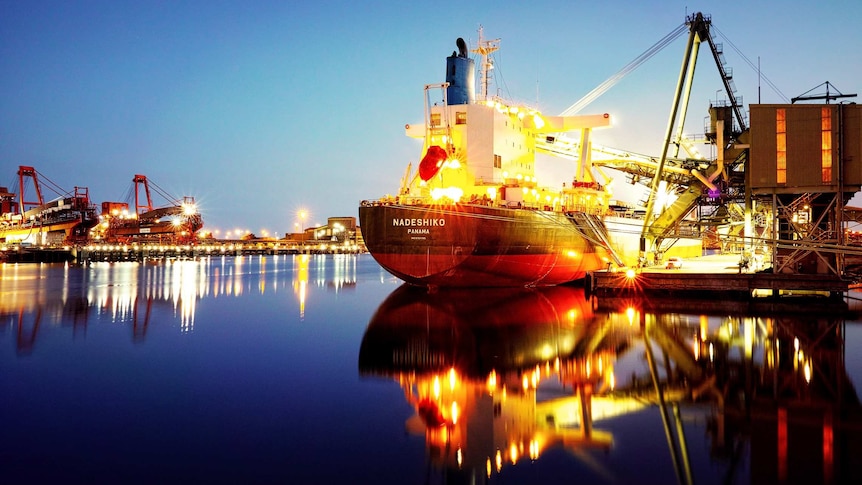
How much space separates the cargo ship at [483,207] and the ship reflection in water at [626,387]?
16.7 feet

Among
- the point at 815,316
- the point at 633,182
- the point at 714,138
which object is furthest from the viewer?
the point at 633,182

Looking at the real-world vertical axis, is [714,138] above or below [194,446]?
above

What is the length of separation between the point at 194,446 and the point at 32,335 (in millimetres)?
13025

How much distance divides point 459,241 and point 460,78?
33.5ft

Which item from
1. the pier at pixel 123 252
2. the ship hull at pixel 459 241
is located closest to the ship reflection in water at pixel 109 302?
the ship hull at pixel 459 241

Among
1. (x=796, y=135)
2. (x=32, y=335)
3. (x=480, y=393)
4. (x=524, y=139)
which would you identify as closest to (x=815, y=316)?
(x=796, y=135)

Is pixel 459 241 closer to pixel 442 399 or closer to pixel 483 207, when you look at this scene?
pixel 483 207

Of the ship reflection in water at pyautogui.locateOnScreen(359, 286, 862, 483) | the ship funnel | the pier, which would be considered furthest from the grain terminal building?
the pier

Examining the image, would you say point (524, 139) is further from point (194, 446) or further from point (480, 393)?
point (194, 446)

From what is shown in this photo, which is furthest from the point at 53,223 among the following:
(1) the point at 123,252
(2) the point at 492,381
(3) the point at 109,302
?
(2) the point at 492,381

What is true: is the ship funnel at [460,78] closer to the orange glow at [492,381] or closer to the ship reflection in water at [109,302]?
the ship reflection in water at [109,302]

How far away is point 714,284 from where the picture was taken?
74.6 ft

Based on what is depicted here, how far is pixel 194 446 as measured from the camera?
8172 mm

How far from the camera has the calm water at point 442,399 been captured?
7484 millimetres
